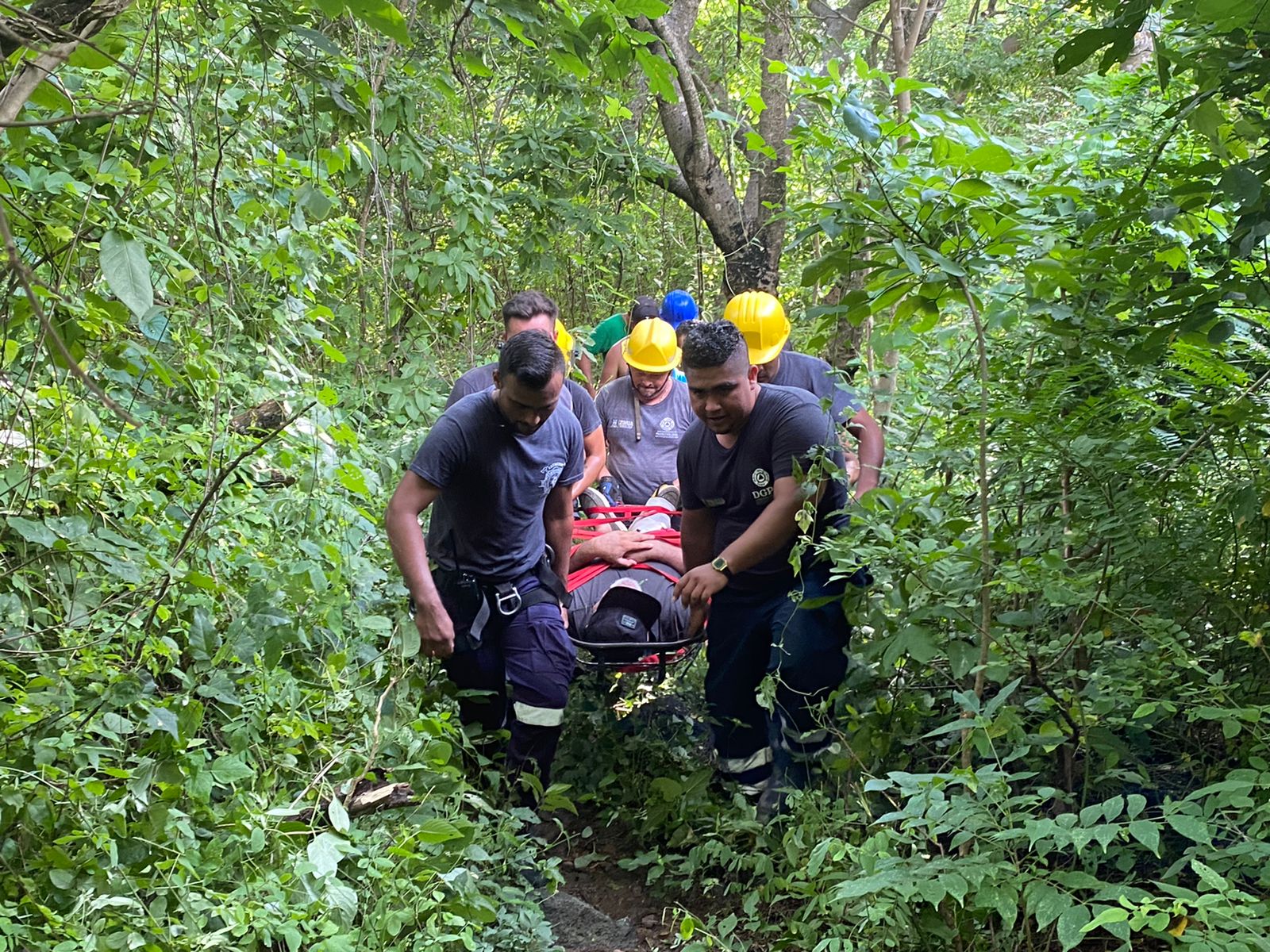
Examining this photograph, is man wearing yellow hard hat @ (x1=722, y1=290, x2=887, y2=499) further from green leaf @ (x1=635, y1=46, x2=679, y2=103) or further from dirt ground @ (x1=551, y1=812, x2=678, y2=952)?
green leaf @ (x1=635, y1=46, x2=679, y2=103)

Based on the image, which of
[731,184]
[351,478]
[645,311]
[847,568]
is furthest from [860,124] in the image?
[731,184]

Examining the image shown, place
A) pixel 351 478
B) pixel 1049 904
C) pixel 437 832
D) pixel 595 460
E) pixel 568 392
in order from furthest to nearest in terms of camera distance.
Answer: pixel 595 460 → pixel 568 392 → pixel 351 478 → pixel 437 832 → pixel 1049 904

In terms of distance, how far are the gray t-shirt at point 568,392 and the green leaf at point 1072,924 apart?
370 cm

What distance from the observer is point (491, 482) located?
13.9 ft

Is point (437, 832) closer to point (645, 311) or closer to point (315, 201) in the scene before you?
point (315, 201)

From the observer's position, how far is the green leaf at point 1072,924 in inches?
83.0

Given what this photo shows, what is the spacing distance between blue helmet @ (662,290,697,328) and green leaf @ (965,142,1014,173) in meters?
4.24

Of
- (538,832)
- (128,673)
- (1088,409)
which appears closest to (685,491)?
(538,832)

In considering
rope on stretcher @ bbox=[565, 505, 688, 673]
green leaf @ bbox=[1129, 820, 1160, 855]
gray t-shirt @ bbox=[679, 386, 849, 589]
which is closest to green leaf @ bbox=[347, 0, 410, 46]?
green leaf @ bbox=[1129, 820, 1160, 855]

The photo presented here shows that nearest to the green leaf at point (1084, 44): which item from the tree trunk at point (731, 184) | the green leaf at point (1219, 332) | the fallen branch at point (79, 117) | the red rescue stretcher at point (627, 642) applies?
the green leaf at point (1219, 332)

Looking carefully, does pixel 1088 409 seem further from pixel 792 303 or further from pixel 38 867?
pixel 792 303

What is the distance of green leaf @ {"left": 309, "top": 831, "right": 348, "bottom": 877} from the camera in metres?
2.69

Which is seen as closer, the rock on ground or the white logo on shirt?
the rock on ground

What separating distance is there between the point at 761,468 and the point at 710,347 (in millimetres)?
531
